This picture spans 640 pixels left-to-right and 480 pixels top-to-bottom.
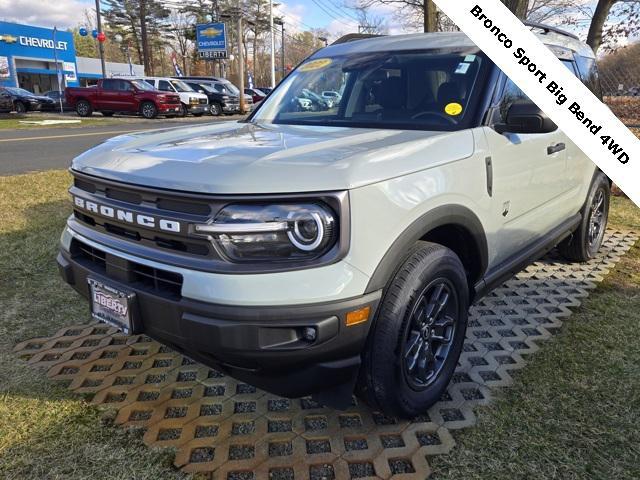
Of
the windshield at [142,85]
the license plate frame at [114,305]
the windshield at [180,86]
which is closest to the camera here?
the license plate frame at [114,305]

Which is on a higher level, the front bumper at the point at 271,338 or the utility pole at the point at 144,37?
the utility pole at the point at 144,37

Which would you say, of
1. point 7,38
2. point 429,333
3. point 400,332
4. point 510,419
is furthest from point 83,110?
point 510,419

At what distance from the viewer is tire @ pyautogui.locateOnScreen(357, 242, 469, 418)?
7.14 feet

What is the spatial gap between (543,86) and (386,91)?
94cm

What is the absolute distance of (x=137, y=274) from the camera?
221 cm

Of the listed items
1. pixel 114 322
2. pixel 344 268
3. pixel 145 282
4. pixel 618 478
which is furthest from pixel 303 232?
pixel 618 478

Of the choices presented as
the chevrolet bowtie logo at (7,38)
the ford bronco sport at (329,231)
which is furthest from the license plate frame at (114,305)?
the chevrolet bowtie logo at (7,38)

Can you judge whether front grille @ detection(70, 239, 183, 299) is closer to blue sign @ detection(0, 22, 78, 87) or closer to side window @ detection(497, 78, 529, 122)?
side window @ detection(497, 78, 529, 122)

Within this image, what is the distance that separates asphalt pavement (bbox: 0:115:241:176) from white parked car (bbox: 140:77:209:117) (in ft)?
19.0

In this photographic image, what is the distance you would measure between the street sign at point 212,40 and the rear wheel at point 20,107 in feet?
50.6

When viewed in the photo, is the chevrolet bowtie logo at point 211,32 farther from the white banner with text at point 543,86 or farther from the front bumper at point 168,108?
the white banner with text at point 543,86

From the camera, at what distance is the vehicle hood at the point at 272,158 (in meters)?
1.93

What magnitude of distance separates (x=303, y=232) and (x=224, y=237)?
1.01 ft

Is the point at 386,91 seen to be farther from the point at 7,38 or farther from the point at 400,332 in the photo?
the point at 7,38
